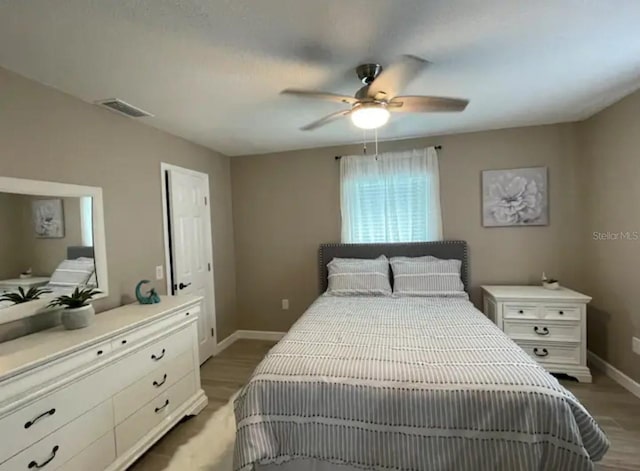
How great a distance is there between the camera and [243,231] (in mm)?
4305

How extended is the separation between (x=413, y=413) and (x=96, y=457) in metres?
1.72

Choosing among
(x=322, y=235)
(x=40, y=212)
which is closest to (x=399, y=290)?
(x=322, y=235)

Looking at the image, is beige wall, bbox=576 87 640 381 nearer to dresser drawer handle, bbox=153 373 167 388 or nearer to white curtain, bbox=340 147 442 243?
white curtain, bbox=340 147 442 243

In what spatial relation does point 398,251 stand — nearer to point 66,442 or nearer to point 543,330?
point 543,330

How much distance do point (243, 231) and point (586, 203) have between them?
3.83 metres

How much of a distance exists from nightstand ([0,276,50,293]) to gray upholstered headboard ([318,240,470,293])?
2.53 metres

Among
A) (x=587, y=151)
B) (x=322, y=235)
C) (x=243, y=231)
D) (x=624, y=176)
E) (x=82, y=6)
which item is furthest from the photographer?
(x=243, y=231)

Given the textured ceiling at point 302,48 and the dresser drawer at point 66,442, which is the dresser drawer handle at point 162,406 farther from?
the textured ceiling at point 302,48

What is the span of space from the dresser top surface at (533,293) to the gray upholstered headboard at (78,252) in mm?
3383

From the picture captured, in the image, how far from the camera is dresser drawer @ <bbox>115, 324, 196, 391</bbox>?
198cm

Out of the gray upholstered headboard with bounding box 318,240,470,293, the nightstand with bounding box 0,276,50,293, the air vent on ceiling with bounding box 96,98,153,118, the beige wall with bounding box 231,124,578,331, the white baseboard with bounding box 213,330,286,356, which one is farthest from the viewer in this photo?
the white baseboard with bounding box 213,330,286,356

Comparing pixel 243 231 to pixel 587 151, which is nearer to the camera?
pixel 587 151

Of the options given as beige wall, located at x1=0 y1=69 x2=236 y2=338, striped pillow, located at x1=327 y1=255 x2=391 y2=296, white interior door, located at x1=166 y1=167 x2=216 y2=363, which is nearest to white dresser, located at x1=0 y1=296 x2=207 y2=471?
beige wall, located at x1=0 y1=69 x2=236 y2=338

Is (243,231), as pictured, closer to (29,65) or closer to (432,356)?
(29,65)
